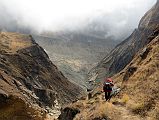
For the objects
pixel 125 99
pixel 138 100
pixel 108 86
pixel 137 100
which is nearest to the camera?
pixel 138 100

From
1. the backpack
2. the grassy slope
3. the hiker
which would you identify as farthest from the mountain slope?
the backpack

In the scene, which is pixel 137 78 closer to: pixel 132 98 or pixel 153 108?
pixel 132 98

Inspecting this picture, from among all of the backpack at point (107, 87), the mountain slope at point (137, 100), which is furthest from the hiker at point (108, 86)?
the mountain slope at point (137, 100)

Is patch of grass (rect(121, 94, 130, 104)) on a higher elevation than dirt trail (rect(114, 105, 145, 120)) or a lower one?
higher

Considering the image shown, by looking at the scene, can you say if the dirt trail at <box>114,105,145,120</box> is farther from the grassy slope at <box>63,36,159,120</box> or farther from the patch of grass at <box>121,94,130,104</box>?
the patch of grass at <box>121,94,130,104</box>

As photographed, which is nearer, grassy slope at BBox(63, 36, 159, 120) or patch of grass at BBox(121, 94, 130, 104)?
grassy slope at BBox(63, 36, 159, 120)

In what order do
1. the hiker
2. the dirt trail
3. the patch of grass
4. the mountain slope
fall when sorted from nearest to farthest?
the dirt trail < the mountain slope < the patch of grass < the hiker

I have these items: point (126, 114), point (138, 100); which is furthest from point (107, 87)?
point (126, 114)

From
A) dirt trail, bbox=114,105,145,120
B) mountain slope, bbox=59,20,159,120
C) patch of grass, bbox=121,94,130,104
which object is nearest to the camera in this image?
dirt trail, bbox=114,105,145,120

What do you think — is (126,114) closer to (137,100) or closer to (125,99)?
(137,100)

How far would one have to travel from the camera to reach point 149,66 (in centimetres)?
5141

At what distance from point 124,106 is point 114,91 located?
18.6ft

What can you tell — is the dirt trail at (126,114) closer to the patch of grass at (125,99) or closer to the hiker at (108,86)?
the patch of grass at (125,99)

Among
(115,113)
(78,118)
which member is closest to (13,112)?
(78,118)
